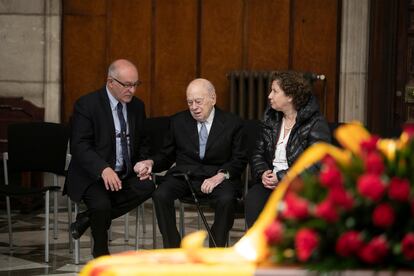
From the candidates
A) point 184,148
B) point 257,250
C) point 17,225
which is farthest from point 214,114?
point 257,250

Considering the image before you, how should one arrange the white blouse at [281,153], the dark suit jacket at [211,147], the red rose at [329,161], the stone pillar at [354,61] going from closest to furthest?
the red rose at [329,161], the white blouse at [281,153], the dark suit jacket at [211,147], the stone pillar at [354,61]

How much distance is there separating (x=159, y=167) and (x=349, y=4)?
326 cm

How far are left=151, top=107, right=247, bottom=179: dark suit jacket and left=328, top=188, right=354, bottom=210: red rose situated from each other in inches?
→ 163

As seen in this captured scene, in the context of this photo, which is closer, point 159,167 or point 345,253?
point 345,253

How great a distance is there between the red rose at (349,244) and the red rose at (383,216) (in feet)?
0.15

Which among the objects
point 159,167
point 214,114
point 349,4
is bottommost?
point 159,167

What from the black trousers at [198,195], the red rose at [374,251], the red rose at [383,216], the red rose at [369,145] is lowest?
the black trousers at [198,195]

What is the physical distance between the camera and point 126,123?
19.8 ft

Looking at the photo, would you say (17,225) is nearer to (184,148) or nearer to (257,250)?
(184,148)

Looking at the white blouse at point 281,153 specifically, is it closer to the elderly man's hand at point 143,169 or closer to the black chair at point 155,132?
the elderly man's hand at point 143,169

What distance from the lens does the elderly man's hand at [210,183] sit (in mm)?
Result: 5684

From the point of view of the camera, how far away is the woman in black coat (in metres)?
5.46

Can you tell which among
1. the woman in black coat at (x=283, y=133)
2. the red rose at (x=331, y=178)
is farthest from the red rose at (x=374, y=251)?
the woman in black coat at (x=283, y=133)

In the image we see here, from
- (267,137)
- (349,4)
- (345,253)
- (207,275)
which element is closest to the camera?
(345,253)
